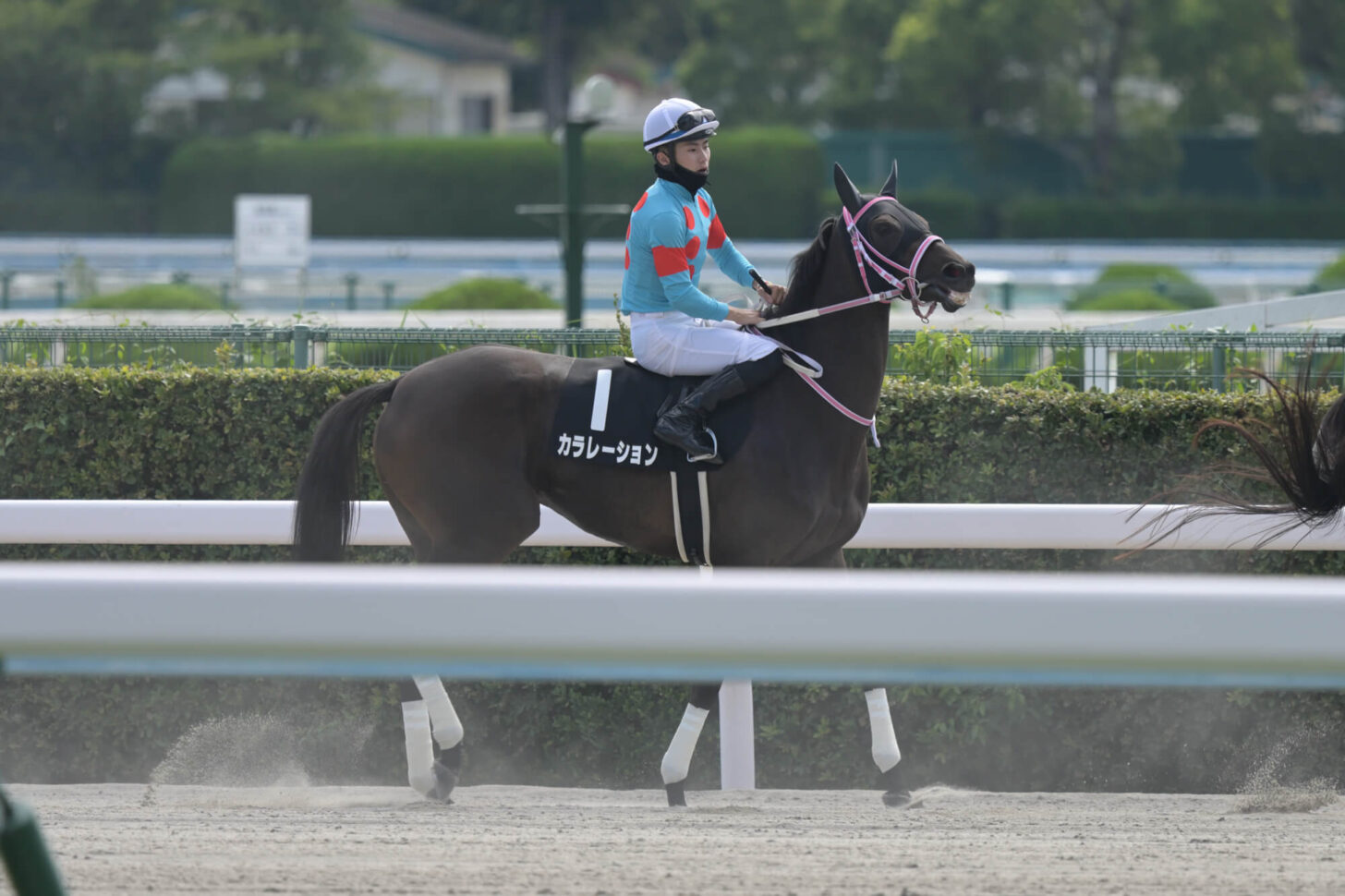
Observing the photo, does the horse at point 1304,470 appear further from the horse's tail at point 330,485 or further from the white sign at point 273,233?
the white sign at point 273,233

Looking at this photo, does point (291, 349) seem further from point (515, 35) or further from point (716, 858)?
point (515, 35)

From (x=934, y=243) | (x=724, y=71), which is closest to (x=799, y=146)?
(x=724, y=71)

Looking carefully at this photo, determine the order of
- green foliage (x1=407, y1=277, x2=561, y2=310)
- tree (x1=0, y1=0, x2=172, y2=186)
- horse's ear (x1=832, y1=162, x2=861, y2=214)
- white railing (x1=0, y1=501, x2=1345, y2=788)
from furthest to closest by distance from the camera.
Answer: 1. tree (x1=0, y1=0, x2=172, y2=186)
2. green foliage (x1=407, y1=277, x2=561, y2=310)
3. horse's ear (x1=832, y1=162, x2=861, y2=214)
4. white railing (x1=0, y1=501, x2=1345, y2=788)

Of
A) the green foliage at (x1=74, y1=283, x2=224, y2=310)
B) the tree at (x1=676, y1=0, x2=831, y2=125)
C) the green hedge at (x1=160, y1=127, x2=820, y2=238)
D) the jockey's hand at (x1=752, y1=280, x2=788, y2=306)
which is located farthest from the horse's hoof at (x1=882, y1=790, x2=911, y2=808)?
the tree at (x1=676, y1=0, x2=831, y2=125)

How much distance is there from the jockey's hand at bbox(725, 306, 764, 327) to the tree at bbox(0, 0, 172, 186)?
32.1 meters

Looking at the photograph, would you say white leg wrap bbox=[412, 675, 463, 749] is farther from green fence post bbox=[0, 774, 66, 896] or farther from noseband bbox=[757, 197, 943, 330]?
green fence post bbox=[0, 774, 66, 896]

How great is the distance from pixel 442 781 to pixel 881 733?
1.38 metres

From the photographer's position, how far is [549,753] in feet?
20.2

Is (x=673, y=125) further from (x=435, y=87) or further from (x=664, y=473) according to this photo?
(x=435, y=87)

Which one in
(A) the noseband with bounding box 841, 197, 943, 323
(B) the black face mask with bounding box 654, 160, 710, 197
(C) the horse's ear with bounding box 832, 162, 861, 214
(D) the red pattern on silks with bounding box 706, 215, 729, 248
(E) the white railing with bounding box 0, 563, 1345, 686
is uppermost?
(B) the black face mask with bounding box 654, 160, 710, 197

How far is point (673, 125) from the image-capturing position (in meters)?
4.98

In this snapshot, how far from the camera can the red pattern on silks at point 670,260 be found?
4922mm

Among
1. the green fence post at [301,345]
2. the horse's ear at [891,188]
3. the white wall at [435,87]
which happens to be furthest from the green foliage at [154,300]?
the white wall at [435,87]

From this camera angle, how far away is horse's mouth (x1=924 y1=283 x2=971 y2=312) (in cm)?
474
